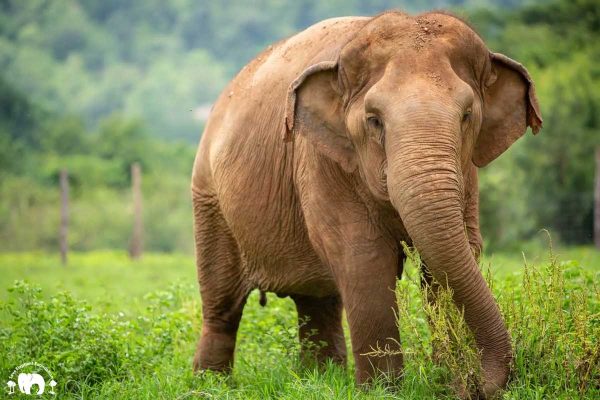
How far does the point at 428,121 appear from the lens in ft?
17.5

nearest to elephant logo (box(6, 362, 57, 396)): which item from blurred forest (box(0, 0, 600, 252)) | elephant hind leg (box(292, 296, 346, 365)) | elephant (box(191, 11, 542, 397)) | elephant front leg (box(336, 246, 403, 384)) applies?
elephant (box(191, 11, 542, 397))

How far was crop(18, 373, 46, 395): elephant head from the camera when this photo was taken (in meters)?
6.77

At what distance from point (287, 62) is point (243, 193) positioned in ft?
3.17

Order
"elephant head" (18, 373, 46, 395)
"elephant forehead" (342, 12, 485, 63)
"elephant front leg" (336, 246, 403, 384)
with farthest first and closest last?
"elephant head" (18, 373, 46, 395), "elephant front leg" (336, 246, 403, 384), "elephant forehead" (342, 12, 485, 63)

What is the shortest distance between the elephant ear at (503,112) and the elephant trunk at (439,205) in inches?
24.1

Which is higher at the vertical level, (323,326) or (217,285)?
(217,285)

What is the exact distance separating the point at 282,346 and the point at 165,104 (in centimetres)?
14256

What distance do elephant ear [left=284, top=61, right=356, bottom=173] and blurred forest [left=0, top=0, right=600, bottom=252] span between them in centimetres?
74

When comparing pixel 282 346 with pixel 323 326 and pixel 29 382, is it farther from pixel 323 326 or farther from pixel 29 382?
pixel 29 382

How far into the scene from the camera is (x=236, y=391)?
268 inches

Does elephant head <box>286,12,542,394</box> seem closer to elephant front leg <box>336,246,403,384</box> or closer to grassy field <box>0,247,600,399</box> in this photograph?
grassy field <box>0,247,600,399</box>

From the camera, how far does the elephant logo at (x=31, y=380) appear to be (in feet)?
22.2

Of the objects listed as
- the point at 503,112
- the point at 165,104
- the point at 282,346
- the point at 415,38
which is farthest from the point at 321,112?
the point at 165,104

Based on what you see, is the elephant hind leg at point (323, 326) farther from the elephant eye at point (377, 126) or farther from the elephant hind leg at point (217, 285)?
the elephant eye at point (377, 126)
